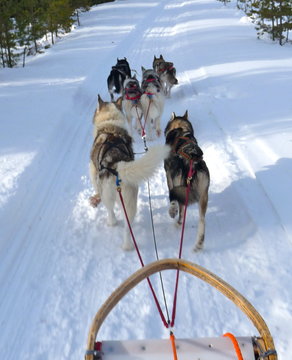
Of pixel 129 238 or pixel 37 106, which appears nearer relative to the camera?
pixel 129 238

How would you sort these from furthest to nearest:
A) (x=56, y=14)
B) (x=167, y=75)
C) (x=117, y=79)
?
(x=56, y=14) → (x=167, y=75) → (x=117, y=79)

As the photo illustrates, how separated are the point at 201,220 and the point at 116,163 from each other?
904 mm

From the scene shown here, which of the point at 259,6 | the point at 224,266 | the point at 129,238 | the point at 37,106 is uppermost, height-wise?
the point at 259,6

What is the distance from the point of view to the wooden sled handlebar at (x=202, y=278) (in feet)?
4.19

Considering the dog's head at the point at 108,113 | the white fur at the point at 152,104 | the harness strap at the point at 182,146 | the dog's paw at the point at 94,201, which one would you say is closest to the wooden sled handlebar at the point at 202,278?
the harness strap at the point at 182,146

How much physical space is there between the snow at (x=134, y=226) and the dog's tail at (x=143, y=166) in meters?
0.85

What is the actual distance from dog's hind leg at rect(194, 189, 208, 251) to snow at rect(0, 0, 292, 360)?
8cm

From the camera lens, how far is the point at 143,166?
2.38 metres

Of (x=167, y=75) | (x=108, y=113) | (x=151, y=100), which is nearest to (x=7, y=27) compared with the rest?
(x=167, y=75)

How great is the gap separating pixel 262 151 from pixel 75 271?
123 inches

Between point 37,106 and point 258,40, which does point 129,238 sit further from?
point 258,40

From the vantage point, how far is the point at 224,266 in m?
2.81

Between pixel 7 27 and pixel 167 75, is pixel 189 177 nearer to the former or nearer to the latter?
pixel 167 75

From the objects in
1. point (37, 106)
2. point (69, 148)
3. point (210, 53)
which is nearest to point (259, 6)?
point (210, 53)
